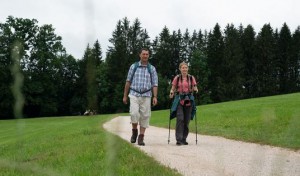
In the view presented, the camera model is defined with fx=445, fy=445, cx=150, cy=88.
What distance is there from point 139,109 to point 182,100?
4.37 feet

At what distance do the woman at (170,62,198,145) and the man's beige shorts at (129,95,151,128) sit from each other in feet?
3.00

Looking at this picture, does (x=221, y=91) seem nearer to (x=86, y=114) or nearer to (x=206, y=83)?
(x=206, y=83)

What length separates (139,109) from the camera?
374 inches

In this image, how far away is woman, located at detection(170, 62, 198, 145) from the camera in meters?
10.2

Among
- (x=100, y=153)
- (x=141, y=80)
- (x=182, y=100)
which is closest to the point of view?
(x=100, y=153)

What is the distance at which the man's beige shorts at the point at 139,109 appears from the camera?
9336mm

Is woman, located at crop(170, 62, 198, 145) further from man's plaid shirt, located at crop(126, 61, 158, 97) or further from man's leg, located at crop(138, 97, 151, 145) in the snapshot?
man's plaid shirt, located at crop(126, 61, 158, 97)

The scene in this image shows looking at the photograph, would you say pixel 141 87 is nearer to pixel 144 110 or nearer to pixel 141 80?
pixel 141 80

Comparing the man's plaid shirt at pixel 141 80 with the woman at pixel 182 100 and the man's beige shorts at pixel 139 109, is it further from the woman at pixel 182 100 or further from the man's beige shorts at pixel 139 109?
the woman at pixel 182 100

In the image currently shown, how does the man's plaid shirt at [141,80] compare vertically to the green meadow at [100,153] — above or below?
above

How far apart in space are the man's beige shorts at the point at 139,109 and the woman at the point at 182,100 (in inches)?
36.0

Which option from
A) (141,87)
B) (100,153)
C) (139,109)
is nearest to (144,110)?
(139,109)

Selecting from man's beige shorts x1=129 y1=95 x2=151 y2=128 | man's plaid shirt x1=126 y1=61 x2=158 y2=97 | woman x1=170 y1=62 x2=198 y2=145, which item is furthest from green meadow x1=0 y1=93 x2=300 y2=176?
woman x1=170 y1=62 x2=198 y2=145

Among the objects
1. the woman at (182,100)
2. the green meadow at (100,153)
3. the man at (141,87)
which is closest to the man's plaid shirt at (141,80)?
the man at (141,87)
